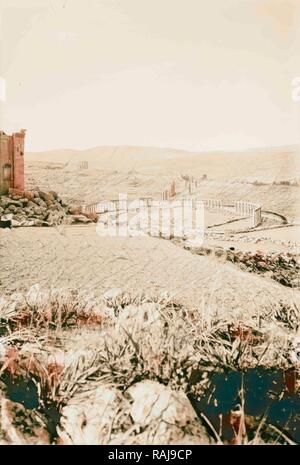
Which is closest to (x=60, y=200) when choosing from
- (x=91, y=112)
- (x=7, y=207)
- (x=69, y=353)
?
Answer: (x=7, y=207)

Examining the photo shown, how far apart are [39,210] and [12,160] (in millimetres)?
249

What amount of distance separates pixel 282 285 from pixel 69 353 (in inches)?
38.0

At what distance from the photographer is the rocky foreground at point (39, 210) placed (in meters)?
2.42

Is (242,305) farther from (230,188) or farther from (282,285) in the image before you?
(230,188)

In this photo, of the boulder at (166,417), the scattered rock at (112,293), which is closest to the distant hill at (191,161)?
the scattered rock at (112,293)

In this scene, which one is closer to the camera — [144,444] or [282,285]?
[144,444]

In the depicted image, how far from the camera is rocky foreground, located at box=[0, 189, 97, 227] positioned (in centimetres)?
242

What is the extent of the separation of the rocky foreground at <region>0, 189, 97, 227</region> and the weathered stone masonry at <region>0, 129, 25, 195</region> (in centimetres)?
6

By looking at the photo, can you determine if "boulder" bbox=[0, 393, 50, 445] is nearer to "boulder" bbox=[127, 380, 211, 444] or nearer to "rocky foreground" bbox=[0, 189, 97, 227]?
"boulder" bbox=[127, 380, 211, 444]

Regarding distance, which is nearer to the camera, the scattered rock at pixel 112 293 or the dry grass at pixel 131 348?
the dry grass at pixel 131 348

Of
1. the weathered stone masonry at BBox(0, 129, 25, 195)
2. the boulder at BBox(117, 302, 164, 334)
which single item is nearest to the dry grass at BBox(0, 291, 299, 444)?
the boulder at BBox(117, 302, 164, 334)

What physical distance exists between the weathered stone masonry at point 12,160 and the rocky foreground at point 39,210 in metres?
0.06

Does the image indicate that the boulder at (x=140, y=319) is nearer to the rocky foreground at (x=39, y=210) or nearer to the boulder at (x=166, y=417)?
the boulder at (x=166, y=417)

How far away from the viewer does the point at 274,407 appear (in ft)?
7.33
